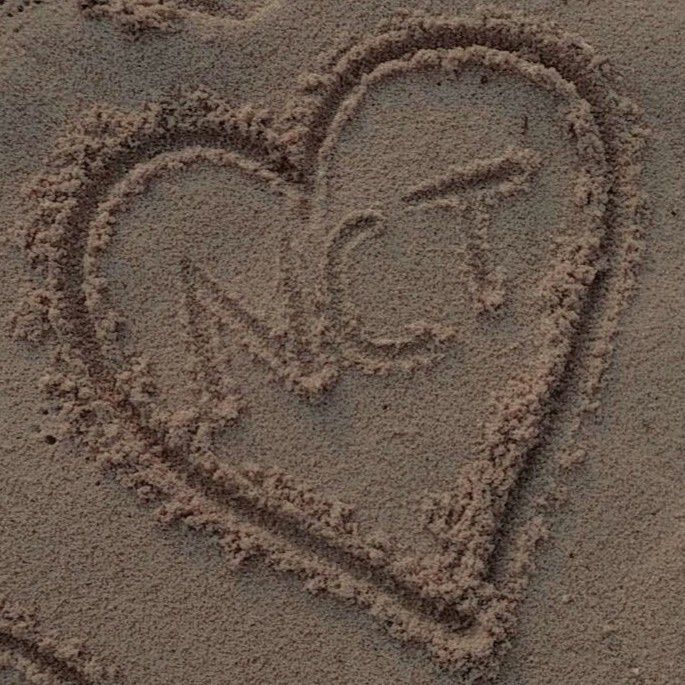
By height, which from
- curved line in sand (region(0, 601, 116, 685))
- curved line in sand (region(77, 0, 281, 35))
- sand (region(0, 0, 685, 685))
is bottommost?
curved line in sand (region(0, 601, 116, 685))

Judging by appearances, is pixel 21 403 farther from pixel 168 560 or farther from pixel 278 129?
pixel 278 129

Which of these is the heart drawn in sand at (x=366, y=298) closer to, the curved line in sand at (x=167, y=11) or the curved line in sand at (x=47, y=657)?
the curved line in sand at (x=167, y=11)

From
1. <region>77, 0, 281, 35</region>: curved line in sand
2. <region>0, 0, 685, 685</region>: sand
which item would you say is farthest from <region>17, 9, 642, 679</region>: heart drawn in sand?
<region>77, 0, 281, 35</region>: curved line in sand

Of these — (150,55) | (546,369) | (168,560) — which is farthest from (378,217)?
(168,560)

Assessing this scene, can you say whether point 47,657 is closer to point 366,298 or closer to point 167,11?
point 366,298

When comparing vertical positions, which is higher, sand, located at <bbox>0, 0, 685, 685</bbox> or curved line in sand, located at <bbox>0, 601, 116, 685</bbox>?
sand, located at <bbox>0, 0, 685, 685</bbox>

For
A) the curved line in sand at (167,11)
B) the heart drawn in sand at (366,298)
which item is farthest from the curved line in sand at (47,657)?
the curved line in sand at (167,11)

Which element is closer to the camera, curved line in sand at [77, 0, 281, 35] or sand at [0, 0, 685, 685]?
sand at [0, 0, 685, 685]

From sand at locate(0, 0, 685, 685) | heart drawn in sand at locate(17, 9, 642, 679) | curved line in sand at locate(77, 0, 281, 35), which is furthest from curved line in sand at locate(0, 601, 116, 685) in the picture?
curved line in sand at locate(77, 0, 281, 35)

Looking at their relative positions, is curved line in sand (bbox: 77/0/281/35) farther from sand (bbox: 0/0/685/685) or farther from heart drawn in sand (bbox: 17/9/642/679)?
heart drawn in sand (bbox: 17/9/642/679)
